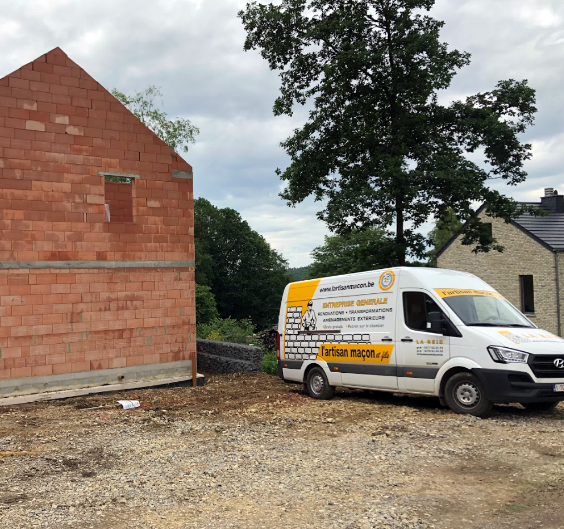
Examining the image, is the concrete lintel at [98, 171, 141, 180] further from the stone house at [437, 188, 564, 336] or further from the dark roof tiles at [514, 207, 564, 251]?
the dark roof tiles at [514, 207, 564, 251]

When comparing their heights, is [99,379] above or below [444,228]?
below

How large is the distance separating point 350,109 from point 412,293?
15334mm

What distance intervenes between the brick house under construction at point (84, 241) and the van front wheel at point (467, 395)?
7.06 m

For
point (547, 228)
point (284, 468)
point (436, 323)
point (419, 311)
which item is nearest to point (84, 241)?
point (419, 311)

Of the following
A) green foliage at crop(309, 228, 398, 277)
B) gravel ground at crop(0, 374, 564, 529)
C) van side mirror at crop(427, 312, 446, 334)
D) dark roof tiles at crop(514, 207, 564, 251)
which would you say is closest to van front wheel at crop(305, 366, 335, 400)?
gravel ground at crop(0, 374, 564, 529)

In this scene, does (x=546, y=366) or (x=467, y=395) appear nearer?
(x=546, y=366)

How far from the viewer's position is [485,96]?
24688 millimetres

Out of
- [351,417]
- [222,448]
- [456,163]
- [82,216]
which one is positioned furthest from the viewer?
[456,163]

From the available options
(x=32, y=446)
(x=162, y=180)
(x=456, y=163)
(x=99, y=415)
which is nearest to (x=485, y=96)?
(x=456, y=163)

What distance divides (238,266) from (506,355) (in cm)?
5639

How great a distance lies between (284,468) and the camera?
22.1 feet

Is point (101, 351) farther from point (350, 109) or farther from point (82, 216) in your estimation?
point (350, 109)

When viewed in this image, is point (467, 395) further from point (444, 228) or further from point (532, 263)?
point (532, 263)

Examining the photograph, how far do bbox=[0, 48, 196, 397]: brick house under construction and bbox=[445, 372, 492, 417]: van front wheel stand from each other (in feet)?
23.2
